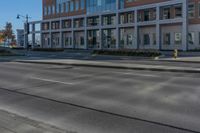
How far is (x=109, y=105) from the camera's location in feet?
33.7

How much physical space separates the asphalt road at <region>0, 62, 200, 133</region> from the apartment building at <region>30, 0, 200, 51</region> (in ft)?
128

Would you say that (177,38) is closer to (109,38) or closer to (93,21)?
(109,38)

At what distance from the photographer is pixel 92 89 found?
13.5m

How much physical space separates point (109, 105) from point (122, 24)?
54.3m

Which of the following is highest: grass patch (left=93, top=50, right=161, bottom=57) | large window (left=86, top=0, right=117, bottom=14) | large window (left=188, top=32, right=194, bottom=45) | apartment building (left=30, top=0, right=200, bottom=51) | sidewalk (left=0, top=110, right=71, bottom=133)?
large window (left=86, top=0, right=117, bottom=14)

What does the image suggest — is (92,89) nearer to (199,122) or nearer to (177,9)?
(199,122)

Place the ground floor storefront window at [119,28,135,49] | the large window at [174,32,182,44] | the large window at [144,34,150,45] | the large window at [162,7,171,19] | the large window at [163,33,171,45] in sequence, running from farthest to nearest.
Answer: the ground floor storefront window at [119,28,135,49]
the large window at [144,34,150,45]
the large window at [163,33,171,45]
the large window at [162,7,171,19]
the large window at [174,32,182,44]

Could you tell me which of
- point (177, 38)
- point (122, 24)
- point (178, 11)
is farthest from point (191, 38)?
point (122, 24)

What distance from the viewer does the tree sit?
433 feet

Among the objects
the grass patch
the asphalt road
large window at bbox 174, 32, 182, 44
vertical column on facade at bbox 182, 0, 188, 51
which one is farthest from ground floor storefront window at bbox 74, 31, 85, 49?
the asphalt road

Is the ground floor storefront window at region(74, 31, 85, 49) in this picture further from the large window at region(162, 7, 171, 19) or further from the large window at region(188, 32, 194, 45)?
the large window at region(188, 32, 194, 45)

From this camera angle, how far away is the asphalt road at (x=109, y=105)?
796cm

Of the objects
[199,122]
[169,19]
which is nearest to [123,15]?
[169,19]

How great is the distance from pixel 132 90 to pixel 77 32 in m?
66.3
